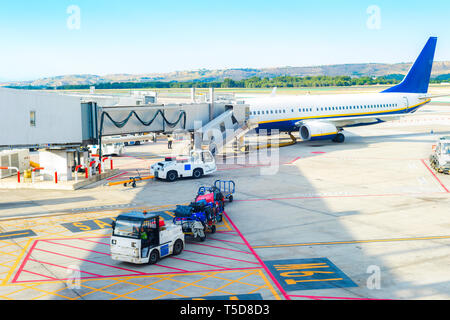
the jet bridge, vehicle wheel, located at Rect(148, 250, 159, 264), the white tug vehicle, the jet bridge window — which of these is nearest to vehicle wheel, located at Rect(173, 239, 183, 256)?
vehicle wheel, located at Rect(148, 250, 159, 264)

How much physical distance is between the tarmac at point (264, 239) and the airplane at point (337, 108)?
37.1ft

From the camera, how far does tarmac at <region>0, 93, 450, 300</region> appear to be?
61.3 ft

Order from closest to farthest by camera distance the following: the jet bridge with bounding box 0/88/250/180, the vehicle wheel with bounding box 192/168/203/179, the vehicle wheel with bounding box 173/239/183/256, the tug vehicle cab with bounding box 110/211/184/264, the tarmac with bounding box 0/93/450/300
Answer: the tarmac with bounding box 0/93/450/300 → the tug vehicle cab with bounding box 110/211/184/264 → the vehicle wheel with bounding box 173/239/183/256 → the jet bridge with bounding box 0/88/250/180 → the vehicle wheel with bounding box 192/168/203/179

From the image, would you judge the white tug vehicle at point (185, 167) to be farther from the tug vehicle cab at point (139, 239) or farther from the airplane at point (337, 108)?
the tug vehicle cab at point (139, 239)

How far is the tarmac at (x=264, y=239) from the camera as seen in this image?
18.7 metres

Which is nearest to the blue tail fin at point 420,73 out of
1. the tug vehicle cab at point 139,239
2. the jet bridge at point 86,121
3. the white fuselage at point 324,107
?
the white fuselage at point 324,107

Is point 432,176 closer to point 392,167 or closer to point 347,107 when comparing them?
point 392,167

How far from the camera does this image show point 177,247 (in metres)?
22.5

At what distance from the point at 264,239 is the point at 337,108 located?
38.1 meters

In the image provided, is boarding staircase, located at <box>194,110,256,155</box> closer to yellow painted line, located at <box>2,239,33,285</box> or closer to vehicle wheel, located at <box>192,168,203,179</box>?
vehicle wheel, located at <box>192,168,203,179</box>
